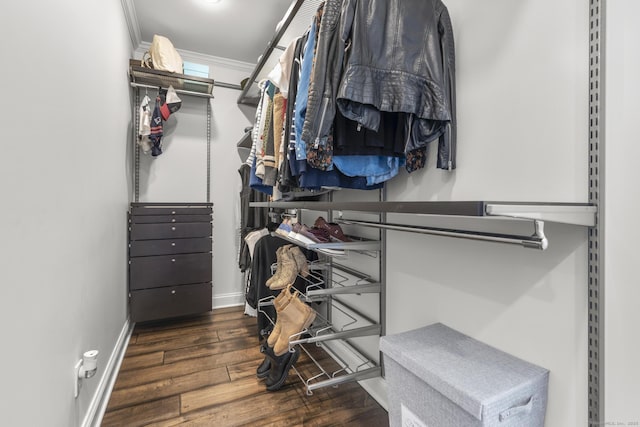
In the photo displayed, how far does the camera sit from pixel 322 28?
105 cm

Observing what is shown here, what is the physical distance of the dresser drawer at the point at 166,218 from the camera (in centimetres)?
244

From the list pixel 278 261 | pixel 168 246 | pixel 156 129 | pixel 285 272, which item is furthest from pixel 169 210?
pixel 285 272

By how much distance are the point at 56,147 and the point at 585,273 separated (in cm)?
163

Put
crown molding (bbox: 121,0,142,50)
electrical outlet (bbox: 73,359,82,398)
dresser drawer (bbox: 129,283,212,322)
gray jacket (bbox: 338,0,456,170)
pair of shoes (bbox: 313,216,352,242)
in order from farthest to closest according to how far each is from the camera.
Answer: dresser drawer (bbox: 129,283,212,322)
crown molding (bbox: 121,0,142,50)
pair of shoes (bbox: 313,216,352,242)
electrical outlet (bbox: 73,359,82,398)
gray jacket (bbox: 338,0,456,170)

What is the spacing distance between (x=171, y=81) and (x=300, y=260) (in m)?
2.05

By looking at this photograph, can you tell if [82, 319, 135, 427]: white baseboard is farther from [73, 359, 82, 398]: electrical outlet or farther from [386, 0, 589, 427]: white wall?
[386, 0, 589, 427]: white wall

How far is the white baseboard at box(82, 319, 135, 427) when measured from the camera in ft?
4.48

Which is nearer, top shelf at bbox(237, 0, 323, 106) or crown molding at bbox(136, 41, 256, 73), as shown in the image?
top shelf at bbox(237, 0, 323, 106)

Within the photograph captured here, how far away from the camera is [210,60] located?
311 cm

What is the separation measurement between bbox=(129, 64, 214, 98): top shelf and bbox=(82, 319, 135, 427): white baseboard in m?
2.02

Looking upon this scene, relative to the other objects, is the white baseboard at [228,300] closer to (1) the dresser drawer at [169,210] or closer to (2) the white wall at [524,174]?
(1) the dresser drawer at [169,210]

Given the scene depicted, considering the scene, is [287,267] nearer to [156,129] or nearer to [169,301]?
[169,301]

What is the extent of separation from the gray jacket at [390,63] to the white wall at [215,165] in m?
2.40

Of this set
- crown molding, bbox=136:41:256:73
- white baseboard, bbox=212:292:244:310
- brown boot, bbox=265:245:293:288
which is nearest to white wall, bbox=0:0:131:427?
brown boot, bbox=265:245:293:288
